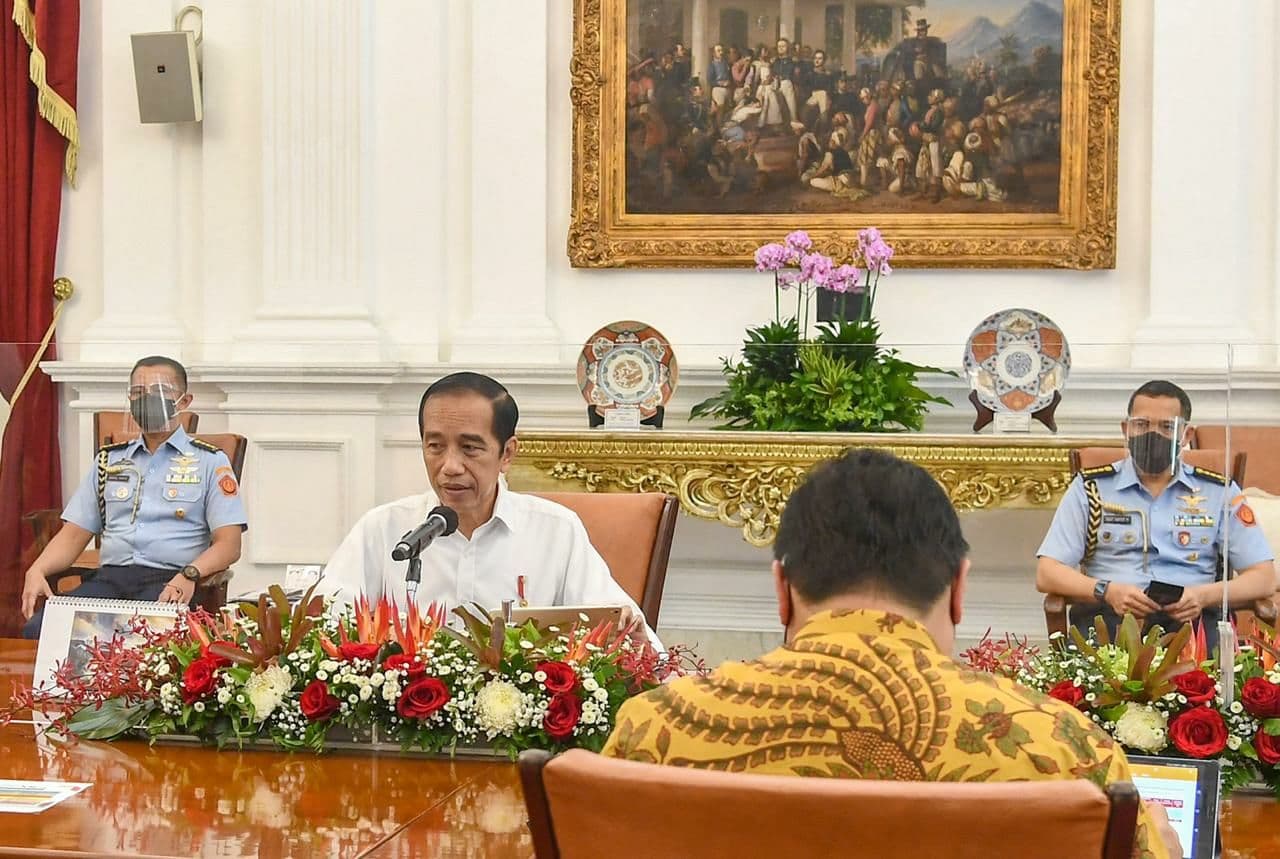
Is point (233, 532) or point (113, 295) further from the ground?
point (113, 295)

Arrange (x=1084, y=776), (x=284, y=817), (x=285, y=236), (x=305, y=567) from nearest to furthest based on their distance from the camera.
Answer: (x=1084, y=776), (x=284, y=817), (x=305, y=567), (x=285, y=236)

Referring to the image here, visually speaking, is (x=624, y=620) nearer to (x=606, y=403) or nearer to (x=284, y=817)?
(x=284, y=817)

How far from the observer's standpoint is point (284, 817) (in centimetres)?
196

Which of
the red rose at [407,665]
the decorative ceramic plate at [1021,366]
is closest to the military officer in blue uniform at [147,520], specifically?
the red rose at [407,665]

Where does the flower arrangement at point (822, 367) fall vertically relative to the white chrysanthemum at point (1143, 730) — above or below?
above

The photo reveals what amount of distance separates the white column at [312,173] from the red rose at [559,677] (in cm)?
367

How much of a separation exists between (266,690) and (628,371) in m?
2.76

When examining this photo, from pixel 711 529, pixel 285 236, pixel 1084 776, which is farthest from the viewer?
pixel 285 236

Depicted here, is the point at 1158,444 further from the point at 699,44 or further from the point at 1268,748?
the point at 699,44

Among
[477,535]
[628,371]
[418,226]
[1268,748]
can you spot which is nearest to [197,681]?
[477,535]

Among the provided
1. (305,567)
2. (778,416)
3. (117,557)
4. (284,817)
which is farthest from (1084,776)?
(778,416)

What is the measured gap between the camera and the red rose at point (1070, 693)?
85.4 inches

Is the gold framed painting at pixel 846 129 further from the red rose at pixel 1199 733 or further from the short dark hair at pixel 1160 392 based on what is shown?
the red rose at pixel 1199 733

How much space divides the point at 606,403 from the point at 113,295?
2324 mm
